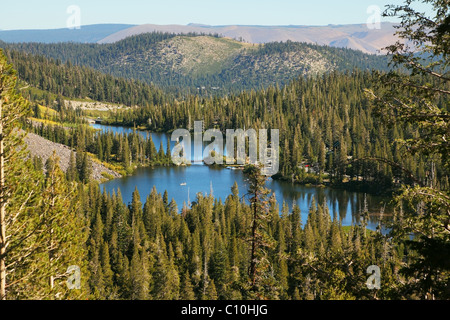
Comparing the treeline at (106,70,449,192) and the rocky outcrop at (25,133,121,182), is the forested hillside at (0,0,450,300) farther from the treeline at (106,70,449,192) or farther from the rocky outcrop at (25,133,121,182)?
the rocky outcrop at (25,133,121,182)

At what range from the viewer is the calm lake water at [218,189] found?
99.9 m

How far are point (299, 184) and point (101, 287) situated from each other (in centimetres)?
8115

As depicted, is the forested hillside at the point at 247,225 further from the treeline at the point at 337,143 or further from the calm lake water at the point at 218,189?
the calm lake water at the point at 218,189

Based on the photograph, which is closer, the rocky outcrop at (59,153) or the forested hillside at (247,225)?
the forested hillside at (247,225)

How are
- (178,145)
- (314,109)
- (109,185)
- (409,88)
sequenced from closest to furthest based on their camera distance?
(409,88), (109,185), (178,145), (314,109)

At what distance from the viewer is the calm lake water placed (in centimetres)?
9993

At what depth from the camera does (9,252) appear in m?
18.1

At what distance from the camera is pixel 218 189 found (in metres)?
113

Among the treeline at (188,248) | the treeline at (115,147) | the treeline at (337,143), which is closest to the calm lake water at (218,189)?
the treeline at (115,147)

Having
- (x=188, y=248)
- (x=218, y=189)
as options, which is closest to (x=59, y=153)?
(x=218, y=189)

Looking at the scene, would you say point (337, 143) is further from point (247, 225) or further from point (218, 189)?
point (247, 225)

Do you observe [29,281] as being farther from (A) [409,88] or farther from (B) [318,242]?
(B) [318,242]

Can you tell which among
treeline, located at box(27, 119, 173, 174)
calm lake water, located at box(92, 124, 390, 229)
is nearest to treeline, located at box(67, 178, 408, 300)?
calm lake water, located at box(92, 124, 390, 229)
